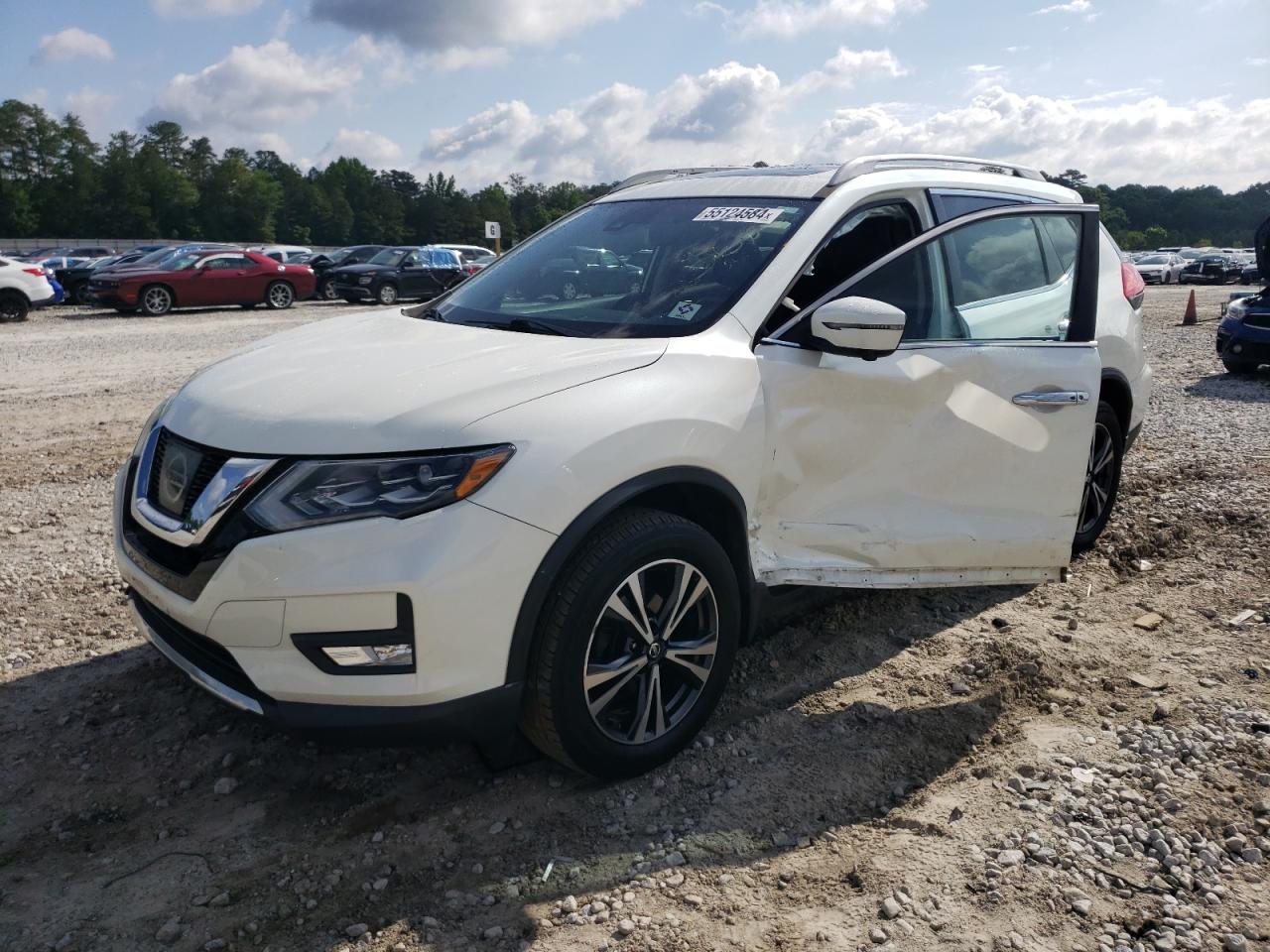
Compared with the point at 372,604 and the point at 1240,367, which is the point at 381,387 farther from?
the point at 1240,367

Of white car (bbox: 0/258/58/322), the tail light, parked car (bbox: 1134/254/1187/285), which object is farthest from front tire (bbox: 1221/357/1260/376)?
parked car (bbox: 1134/254/1187/285)

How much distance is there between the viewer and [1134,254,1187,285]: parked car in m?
44.7

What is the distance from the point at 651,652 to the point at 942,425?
54.4 inches

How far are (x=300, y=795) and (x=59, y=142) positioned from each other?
114 m

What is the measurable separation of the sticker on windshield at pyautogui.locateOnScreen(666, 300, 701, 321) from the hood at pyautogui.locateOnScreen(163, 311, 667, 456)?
0.65ft

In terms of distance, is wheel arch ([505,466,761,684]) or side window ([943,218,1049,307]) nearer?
wheel arch ([505,466,761,684])

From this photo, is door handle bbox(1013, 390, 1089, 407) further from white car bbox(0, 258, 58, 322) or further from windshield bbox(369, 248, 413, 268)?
windshield bbox(369, 248, 413, 268)

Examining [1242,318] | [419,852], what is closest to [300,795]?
[419,852]

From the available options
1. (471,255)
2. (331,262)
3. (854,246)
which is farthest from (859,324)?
(331,262)

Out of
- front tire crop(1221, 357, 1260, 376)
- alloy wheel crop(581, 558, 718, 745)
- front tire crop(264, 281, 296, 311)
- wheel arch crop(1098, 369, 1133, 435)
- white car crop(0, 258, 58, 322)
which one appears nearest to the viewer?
alloy wheel crop(581, 558, 718, 745)

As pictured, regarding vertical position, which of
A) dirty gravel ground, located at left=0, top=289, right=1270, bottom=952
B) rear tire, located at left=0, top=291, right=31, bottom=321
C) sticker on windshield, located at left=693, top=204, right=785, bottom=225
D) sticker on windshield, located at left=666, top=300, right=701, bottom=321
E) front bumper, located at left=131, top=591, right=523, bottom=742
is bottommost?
dirty gravel ground, located at left=0, top=289, right=1270, bottom=952

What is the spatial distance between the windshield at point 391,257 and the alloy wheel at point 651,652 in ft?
80.4

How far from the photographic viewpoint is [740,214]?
370 centimetres

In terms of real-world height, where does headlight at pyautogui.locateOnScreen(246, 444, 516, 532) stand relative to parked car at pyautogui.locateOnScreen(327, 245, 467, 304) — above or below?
above
